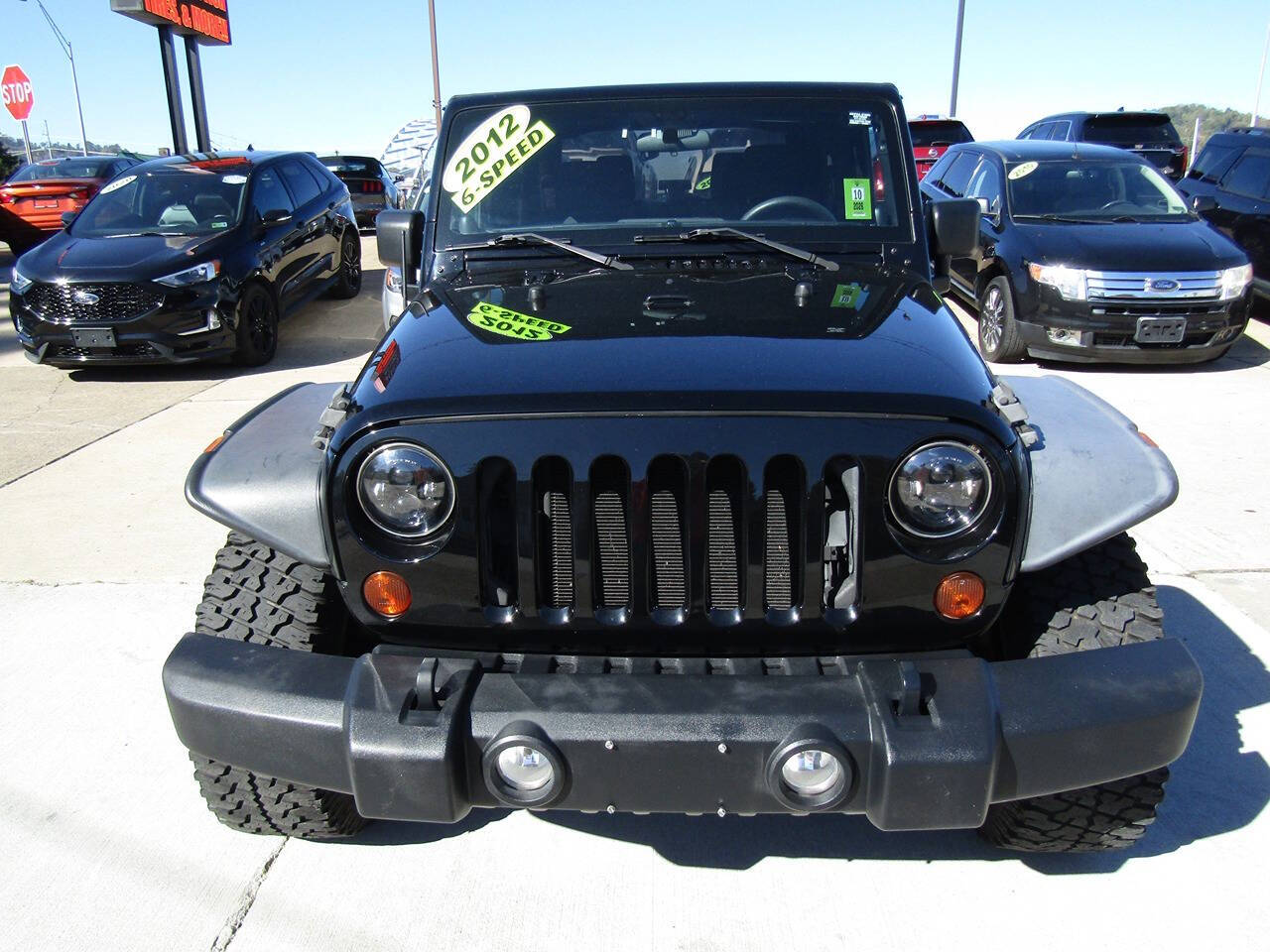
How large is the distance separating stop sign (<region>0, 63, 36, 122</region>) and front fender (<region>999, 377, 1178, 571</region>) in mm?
27269

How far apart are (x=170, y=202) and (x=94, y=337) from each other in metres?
1.61

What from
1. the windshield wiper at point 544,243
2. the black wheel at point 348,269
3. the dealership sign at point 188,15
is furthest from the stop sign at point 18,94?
the windshield wiper at point 544,243

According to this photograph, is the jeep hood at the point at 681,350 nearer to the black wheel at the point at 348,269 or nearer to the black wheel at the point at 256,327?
the black wheel at the point at 256,327

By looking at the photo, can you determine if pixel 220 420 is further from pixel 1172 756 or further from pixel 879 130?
pixel 1172 756

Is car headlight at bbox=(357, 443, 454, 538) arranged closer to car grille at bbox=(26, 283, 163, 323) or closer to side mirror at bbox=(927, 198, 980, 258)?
side mirror at bbox=(927, 198, 980, 258)

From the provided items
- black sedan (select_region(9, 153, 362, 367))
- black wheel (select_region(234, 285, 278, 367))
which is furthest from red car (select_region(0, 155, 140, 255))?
black wheel (select_region(234, 285, 278, 367))

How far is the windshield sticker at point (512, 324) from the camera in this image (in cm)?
228

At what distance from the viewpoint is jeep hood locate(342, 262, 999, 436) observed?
1926 millimetres

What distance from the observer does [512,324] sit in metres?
2.38

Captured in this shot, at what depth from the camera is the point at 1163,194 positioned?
8203mm

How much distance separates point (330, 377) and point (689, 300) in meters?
5.85

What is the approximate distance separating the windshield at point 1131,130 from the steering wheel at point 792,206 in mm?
12585

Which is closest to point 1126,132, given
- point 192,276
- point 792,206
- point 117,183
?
point 192,276

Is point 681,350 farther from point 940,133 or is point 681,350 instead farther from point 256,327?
point 940,133
